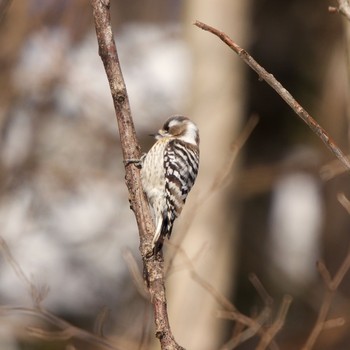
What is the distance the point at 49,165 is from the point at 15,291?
131 cm

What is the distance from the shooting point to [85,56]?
33.9ft

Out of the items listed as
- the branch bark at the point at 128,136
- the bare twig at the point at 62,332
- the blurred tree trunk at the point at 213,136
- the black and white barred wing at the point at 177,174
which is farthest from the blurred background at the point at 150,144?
the branch bark at the point at 128,136

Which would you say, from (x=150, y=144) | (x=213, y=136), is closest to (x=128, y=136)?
(x=213, y=136)

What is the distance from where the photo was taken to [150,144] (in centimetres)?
1031

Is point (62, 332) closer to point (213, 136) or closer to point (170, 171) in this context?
point (170, 171)

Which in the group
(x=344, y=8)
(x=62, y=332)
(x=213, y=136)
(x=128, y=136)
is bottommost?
(x=62, y=332)

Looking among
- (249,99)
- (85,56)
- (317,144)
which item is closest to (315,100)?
(317,144)

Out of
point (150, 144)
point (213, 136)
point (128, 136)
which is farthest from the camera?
point (150, 144)

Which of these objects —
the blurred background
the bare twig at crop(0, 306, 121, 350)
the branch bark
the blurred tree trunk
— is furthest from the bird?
the blurred tree trunk

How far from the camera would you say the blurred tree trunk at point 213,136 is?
8.80 m

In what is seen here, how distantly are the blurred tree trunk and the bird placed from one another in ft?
10.7

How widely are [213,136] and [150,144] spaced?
1.37m

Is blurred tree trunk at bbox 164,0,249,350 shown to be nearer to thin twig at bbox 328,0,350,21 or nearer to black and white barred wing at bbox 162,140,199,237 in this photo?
black and white barred wing at bbox 162,140,199,237

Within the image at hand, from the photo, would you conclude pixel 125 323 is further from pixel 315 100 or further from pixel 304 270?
pixel 315 100
